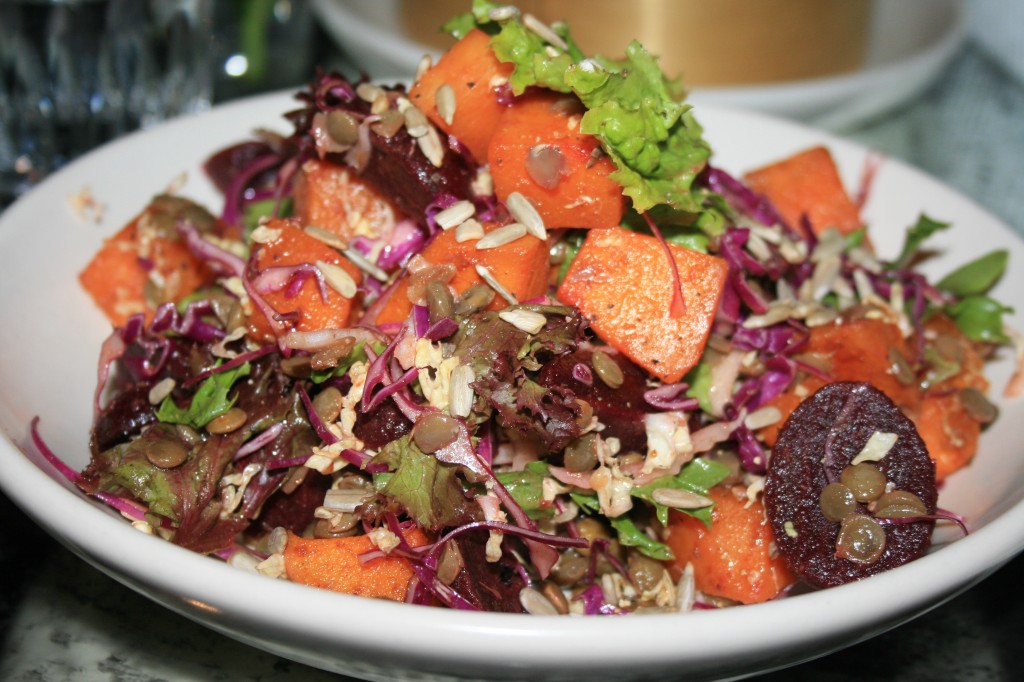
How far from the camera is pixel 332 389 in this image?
Answer: 235cm

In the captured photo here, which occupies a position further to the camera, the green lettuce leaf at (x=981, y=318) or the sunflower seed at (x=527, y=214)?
the green lettuce leaf at (x=981, y=318)

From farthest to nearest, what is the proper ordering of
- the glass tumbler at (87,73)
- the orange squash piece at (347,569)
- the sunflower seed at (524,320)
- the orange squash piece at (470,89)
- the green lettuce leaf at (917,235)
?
the glass tumbler at (87,73) < the green lettuce leaf at (917,235) < the orange squash piece at (470,89) < the sunflower seed at (524,320) < the orange squash piece at (347,569)

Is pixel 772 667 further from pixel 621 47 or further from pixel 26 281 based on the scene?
pixel 621 47

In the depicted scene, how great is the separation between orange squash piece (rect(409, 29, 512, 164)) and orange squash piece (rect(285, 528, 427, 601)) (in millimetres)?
1089

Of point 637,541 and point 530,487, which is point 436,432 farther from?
point 637,541

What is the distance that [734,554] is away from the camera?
91.9 inches

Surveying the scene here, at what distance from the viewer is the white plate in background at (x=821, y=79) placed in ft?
14.9

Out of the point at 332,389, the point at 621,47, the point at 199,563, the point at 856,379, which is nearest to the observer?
the point at 199,563

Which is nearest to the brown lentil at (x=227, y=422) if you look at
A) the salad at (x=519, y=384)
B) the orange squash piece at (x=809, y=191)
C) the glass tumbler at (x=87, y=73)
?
the salad at (x=519, y=384)

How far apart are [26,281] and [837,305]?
2372 millimetres

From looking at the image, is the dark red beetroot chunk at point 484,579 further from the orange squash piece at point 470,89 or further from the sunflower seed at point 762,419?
the orange squash piece at point 470,89

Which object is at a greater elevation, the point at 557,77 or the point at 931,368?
the point at 557,77

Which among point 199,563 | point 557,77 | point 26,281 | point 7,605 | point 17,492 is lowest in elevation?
point 7,605

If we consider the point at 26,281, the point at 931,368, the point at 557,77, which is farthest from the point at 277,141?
the point at 931,368
